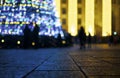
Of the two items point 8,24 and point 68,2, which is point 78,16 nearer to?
point 68,2

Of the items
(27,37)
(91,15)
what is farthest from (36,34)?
(91,15)

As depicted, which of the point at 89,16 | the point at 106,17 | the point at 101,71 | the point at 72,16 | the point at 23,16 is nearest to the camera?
the point at 101,71

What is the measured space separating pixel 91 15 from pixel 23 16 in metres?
44.9

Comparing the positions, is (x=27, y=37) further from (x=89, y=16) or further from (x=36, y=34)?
(x=89, y=16)

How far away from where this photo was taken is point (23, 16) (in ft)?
102

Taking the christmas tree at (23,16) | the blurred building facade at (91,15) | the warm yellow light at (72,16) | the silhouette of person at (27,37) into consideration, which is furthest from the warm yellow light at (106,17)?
the silhouette of person at (27,37)

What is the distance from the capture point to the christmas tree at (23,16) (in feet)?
103

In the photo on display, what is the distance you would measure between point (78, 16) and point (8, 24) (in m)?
47.6

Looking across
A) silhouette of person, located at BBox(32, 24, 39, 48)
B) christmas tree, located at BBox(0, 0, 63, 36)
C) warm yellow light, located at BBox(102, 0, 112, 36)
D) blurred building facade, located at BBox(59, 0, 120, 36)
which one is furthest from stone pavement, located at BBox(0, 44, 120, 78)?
warm yellow light, located at BBox(102, 0, 112, 36)

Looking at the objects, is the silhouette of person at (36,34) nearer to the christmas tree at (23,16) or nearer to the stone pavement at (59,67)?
the christmas tree at (23,16)

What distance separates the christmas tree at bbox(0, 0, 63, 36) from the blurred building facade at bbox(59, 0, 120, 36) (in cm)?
4201

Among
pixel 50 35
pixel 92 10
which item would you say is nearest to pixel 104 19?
pixel 92 10

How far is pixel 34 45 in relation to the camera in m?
31.8

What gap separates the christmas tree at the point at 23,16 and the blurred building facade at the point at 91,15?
138ft
